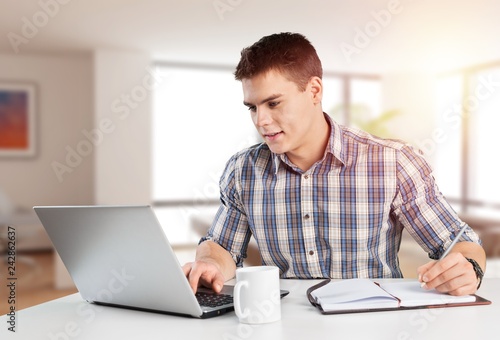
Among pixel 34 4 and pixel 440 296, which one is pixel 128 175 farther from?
pixel 440 296

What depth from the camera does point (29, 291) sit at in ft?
16.2

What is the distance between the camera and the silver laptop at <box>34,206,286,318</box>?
1.01 metres

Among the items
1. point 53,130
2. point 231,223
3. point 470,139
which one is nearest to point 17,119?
point 53,130

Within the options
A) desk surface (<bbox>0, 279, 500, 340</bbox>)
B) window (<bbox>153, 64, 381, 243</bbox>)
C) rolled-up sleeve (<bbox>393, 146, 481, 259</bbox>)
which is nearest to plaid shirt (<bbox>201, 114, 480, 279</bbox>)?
rolled-up sleeve (<bbox>393, 146, 481, 259</bbox>)

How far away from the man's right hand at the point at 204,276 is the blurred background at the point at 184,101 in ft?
11.9

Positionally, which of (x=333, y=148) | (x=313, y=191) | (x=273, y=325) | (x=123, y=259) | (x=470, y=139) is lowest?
(x=273, y=325)

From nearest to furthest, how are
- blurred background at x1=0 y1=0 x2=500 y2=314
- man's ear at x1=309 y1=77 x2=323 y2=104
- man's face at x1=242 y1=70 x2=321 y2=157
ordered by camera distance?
1. man's face at x1=242 y1=70 x2=321 y2=157
2. man's ear at x1=309 y1=77 x2=323 y2=104
3. blurred background at x1=0 y1=0 x2=500 y2=314

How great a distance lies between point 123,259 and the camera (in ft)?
3.59

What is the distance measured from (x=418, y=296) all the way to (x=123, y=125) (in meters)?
5.48

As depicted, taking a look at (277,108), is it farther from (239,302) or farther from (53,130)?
(53,130)

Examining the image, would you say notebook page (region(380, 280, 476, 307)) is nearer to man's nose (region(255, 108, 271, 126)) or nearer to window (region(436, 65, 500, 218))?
man's nose (region(255, 108, 271, 126))

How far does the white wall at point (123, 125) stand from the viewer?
6.23 metres

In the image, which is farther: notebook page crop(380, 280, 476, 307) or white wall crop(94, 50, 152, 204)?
white wall crop(94, 50, 152, 204)

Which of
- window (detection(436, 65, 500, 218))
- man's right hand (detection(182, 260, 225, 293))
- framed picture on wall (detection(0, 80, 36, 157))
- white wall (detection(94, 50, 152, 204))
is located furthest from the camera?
window (detection(436, 65, 500, 218))
